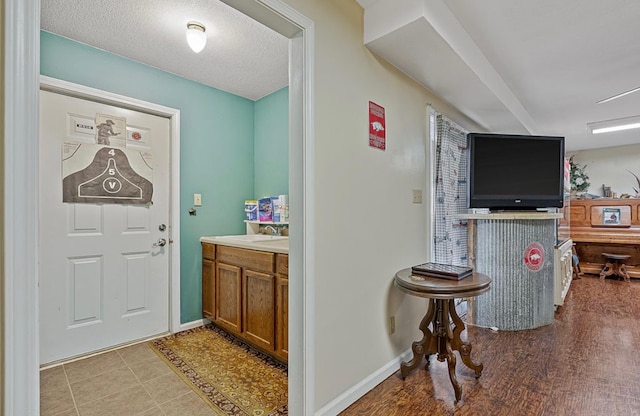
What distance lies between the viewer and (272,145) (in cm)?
331

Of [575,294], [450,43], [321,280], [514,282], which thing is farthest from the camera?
[575,294]

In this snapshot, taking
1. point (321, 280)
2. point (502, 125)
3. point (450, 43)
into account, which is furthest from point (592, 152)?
point (321, 280)

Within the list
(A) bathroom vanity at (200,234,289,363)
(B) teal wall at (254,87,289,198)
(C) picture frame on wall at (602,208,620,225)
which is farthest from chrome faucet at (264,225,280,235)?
(C) picture frame on wall at (602,208,620,225)

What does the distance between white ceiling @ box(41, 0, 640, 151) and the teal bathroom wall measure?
11cm

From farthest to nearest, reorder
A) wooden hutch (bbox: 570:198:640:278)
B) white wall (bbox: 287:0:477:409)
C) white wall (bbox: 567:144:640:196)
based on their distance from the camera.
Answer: white wall (bbox: 567:144:640:196)
wooden hutch (bbox: 570:198:640:278)
white wall (bbox: 287:0:477:409)

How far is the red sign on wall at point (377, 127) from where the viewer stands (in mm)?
2025

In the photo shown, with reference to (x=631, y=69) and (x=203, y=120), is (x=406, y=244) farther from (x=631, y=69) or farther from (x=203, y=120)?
(x=631, y=69)

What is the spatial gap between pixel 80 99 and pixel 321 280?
2.35 meters

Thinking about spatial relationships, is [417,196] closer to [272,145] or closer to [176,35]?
[272,145]

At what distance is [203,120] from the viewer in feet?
10.2

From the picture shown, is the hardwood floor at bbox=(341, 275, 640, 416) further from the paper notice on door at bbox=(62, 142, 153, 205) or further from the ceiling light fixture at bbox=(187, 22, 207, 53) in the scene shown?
the ceiling light fixture at bbox=(187, 22, 207, 53)

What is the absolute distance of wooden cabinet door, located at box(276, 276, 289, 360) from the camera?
210 centimetres

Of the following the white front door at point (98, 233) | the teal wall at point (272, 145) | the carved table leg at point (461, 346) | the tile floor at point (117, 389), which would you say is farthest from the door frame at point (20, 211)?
the teal wall at point (272, 145)

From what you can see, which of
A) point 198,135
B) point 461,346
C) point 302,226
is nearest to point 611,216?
point 461,346
